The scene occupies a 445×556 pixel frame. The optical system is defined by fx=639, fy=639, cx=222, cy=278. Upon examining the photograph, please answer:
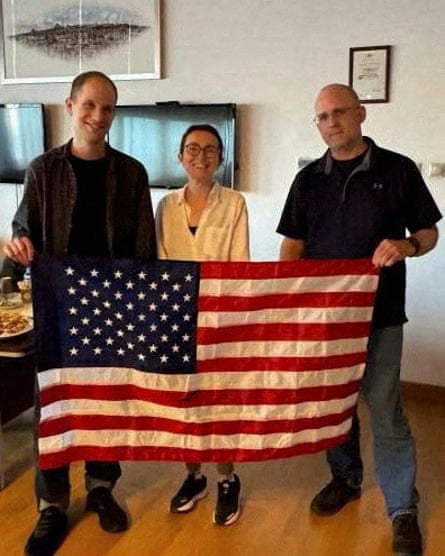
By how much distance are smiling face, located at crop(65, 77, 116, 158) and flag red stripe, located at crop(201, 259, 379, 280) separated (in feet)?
1.87

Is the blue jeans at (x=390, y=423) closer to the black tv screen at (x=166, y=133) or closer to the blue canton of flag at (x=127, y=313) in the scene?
the blue canton of flag at (x=127, y=313)

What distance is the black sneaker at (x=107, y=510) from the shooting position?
2404 mm

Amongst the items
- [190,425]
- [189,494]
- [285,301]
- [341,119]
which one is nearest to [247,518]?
[189,494]

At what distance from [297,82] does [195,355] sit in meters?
2.11

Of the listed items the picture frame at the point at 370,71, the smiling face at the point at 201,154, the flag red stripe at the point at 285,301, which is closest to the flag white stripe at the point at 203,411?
the flag red stripe at the point at 285,301

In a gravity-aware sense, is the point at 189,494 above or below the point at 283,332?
below

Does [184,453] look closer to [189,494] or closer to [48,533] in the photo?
[189,494]

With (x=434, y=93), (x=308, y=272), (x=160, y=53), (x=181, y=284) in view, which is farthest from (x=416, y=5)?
(x=181, y=284)

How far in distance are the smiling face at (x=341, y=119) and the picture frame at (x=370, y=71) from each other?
1419 millimetres

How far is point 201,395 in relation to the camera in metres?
2.27

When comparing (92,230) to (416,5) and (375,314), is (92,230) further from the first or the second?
(416,5)

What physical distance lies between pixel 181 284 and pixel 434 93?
2030 millimetres

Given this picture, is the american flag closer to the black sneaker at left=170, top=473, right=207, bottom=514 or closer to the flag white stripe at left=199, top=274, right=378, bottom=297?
the flag white stripe at left=199, top=274, right=378, bottom=297

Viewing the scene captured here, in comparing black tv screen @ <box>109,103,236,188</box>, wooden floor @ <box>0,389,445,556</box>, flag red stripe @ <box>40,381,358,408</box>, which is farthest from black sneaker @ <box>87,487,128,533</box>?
black tv screen @ <box>109,103,236,188</box>
